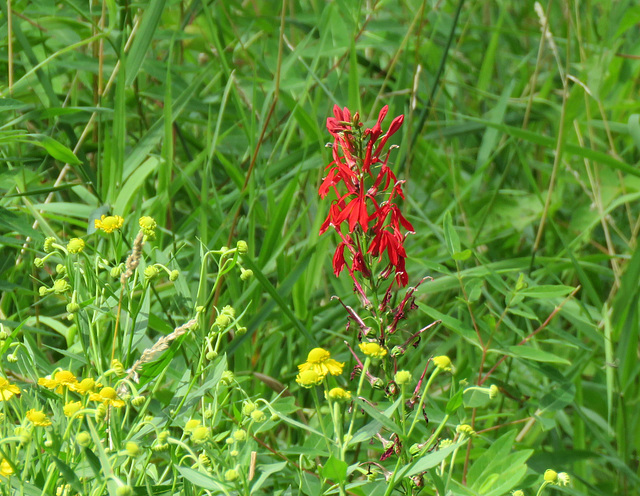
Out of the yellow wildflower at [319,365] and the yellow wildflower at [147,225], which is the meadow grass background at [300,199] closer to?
the yellow wildflower at [147,225]

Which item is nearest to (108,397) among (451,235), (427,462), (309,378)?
(309,378)

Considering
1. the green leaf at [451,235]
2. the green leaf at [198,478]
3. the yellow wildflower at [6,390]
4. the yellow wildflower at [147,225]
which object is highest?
the yellow wildflower at [147,225]

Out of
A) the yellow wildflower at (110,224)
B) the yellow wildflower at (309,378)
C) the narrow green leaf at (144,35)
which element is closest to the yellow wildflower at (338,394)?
the yellow wildflower at (309,378)

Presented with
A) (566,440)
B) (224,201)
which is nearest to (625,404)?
(566,440)

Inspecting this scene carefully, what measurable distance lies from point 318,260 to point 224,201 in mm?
227

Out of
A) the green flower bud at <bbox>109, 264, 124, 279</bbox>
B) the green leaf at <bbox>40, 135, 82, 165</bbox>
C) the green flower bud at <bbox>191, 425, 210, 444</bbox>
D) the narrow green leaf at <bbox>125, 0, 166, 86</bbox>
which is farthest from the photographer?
the narrow green leaf at <bbox>125, 0, 166, 86</bbox>

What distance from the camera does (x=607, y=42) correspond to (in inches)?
79.8

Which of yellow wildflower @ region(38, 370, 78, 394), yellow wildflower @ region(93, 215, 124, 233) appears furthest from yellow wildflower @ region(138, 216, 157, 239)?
yellow wildflower @ region(38, 370, 78, 394)

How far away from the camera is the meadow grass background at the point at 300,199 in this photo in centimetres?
124

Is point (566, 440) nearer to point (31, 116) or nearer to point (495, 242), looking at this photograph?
point (495, 242)

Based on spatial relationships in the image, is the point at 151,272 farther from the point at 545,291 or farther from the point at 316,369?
the point at 545,291

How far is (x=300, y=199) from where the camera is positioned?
1.72m

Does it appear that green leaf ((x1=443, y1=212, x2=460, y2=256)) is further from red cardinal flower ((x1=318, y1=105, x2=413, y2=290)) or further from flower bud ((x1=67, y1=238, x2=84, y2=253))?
flower bud ((x1=67, y1=238, x2=84, y2=253))

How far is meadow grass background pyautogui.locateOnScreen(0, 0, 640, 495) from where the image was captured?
1.24m
